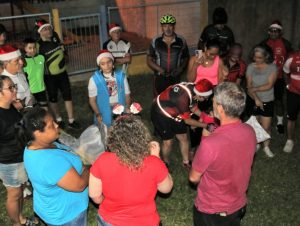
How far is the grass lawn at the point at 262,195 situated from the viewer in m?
5.34

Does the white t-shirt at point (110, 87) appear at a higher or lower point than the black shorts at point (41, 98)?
higher

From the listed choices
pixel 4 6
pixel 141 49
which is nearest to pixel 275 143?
pixel 141 49

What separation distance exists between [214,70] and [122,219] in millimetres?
3428

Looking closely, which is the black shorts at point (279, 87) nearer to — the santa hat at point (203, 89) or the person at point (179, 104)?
the person at point (179, 104)

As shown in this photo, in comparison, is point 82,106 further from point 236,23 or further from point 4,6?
point 4,6

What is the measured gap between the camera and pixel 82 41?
1177cm

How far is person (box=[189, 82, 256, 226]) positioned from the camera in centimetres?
333

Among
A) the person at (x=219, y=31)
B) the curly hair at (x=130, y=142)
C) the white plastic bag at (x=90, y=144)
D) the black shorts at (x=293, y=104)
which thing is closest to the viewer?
the curly hair at (x=130, y=142)

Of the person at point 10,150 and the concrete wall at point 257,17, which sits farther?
the concrete wall at point 257,17

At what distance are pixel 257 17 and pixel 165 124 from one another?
22.9 feet

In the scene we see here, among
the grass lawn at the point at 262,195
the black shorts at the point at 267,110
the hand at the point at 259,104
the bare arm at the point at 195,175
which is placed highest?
the bare arm at the point at 195,175

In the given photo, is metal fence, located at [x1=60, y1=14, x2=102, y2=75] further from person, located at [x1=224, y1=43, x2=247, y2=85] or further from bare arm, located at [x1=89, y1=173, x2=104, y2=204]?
bare arm, located at [x1=89, y1=173, x2=104, y2=204]

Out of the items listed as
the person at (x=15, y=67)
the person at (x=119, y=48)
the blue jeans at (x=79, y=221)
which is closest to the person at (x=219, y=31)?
the person at (x=119, y=48)

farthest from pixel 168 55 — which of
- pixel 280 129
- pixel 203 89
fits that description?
pixel 280 129
